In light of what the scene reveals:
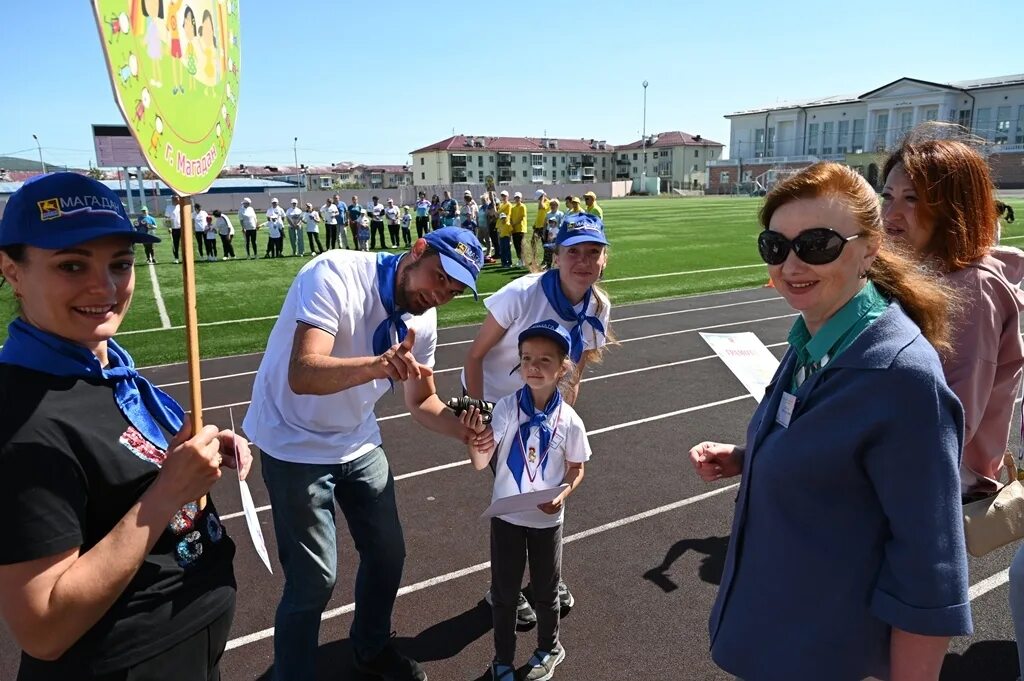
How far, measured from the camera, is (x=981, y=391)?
2.42m

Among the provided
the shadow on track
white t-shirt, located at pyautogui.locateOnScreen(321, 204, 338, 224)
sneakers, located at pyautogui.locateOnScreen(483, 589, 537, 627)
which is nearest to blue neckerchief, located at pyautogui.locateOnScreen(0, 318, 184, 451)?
sneakers, located at pyautogui.locateOnScreen(483, 589, 537, 627)

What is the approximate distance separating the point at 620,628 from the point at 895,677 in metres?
2.09

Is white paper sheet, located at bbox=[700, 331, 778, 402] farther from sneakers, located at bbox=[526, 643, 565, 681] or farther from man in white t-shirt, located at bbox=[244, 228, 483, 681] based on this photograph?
sneakers, located at bbox=[526, 643, 565, 681]

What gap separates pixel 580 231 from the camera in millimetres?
3619

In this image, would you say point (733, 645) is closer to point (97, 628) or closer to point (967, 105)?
point (97, 628)

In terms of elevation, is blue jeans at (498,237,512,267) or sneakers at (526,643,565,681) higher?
blue jeans at (498,237,512,267)

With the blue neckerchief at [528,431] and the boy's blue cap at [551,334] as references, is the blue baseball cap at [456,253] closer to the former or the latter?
the boy's blue cap at [551,334]

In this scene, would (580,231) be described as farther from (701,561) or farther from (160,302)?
(160,302)

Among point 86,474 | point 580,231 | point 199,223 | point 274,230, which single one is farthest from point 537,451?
point 274,230

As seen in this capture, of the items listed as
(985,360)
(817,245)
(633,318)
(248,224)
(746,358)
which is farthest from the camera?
(248,224)

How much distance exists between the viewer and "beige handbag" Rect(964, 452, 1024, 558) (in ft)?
8.35

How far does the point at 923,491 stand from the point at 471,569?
3.20m

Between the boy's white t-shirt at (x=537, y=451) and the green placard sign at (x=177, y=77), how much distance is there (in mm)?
1807

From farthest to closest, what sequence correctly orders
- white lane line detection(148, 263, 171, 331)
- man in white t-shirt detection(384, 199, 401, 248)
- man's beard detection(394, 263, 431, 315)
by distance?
1. man in white t-shirt detection(384, 199, 401, 248)
2. white lane line detection(148, 263, 171, 331)
3. man's beard detection(394, 263, 431, 315)
